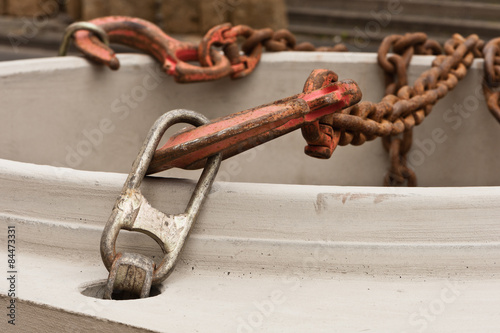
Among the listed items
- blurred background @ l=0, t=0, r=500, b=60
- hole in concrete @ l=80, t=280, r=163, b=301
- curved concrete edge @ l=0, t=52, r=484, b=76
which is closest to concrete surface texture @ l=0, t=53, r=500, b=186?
curved concrete edge @ l=0, t=52, r=484, b=76

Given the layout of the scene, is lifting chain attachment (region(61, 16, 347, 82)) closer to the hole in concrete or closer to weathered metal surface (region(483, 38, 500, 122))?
weathered metal surface (region(483, 38, 500, 122))

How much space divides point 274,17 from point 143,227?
2940 mm

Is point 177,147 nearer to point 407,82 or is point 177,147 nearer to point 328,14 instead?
point 407,82

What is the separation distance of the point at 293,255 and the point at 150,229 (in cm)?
19

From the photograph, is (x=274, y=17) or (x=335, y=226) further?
(x=274, y=17)

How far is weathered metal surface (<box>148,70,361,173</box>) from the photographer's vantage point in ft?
2.81

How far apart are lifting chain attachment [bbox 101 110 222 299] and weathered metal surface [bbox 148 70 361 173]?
2cm

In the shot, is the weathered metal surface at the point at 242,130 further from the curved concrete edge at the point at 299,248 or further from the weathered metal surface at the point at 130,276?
the weathered metal surface at the point at 130,276

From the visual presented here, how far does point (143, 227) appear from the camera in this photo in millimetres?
826

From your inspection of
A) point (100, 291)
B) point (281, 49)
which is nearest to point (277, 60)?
point (281, 49)

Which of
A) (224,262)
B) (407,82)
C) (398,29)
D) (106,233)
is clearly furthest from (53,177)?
(398,29)

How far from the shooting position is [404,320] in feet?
2.56

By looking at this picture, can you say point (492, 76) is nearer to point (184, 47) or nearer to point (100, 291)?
point (184, 47)

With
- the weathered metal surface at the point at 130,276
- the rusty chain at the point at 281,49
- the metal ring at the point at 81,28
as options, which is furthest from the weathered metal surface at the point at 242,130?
the metal ring at the point at 81,28
